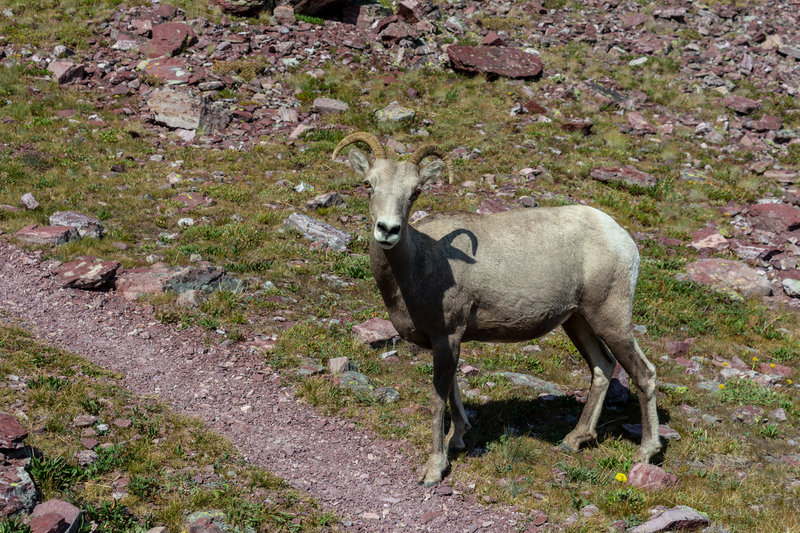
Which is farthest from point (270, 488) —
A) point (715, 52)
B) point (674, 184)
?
point (715, 52)

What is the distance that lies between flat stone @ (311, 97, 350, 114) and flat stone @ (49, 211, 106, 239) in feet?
35.7

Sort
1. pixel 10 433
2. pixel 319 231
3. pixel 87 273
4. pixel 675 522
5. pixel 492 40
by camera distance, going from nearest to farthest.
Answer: pixel 10 433 < pixel 675 522 < pixel 87 273 < pixel 319 231 < pixel 492 40

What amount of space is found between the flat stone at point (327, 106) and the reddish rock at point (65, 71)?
8.43 metres

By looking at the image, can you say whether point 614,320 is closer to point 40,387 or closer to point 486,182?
point 40,387

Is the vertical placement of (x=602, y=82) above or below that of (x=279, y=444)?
above

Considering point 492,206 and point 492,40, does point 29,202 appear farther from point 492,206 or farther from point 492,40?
point 492,40

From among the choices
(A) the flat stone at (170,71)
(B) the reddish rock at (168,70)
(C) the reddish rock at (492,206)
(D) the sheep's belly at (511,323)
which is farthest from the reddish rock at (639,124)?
(D) the sheep's belly at (511,323)

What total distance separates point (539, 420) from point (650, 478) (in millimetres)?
1967

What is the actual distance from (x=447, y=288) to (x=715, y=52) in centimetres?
2954

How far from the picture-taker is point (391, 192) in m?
6.38

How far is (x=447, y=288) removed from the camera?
7.24m

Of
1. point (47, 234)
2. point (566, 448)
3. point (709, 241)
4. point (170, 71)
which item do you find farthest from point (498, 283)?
point (170, 71)

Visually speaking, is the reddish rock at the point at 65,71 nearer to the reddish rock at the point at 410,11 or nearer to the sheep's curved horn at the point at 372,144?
the reddish rock at the point at 410,11

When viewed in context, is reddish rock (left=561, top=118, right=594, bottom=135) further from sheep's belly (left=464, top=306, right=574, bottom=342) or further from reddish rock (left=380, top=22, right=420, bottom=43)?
sheep's belly (left=464, top=306, right=574, bottom=342)
